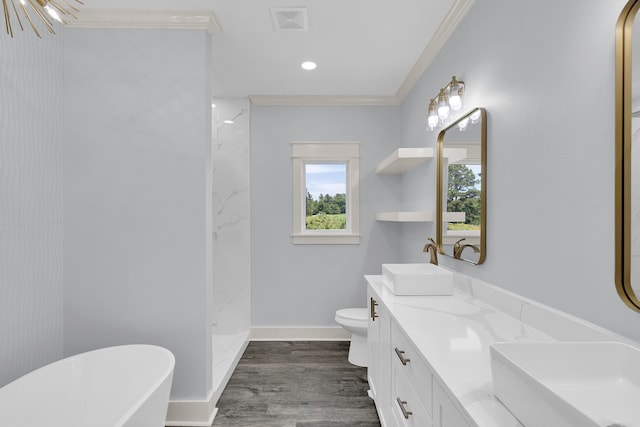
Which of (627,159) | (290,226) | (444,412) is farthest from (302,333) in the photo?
(627,159)

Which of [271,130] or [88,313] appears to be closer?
[88,313]

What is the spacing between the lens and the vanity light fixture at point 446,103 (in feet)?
6.68

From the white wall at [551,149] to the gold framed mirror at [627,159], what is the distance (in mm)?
50

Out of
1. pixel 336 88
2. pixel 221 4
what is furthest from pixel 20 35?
pixel 336 88

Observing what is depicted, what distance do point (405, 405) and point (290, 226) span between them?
2348 millimetres

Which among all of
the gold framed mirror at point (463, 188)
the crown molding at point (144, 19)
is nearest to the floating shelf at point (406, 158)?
the gold framed mirror at point (463, 188)

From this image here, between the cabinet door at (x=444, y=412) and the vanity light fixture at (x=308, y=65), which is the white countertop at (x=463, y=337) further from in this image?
the vanity light fixture at (x=308, y=65)

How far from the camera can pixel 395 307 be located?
1.71 meters

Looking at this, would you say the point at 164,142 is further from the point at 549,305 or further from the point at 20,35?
the point at 549,305

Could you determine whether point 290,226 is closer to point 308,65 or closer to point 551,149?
point 308,65

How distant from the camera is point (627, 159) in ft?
3.20

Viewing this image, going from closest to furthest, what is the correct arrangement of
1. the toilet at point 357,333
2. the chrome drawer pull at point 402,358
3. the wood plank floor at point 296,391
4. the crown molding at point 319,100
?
the chrome drawer pull at point 402,358, the wood plank floor at point 296,391, the toilet at point 357,333, the crown molding at point 319,100

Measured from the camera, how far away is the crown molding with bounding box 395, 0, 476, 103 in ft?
6.57

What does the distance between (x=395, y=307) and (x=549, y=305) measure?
0.63 metres
